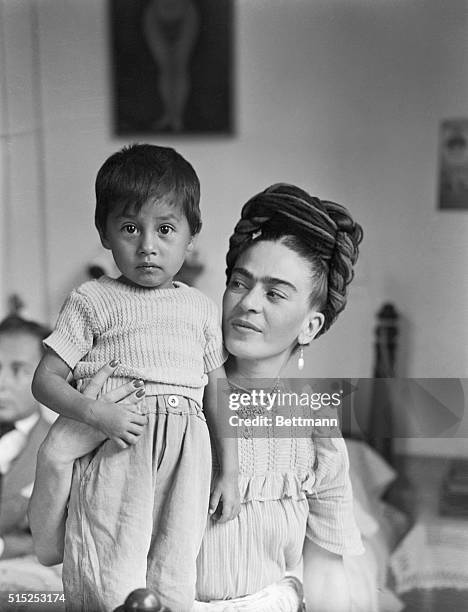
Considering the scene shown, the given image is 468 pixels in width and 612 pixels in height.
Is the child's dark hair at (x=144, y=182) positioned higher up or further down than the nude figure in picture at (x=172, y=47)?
further down

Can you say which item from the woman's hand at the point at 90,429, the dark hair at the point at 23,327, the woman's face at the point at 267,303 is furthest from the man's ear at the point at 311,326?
the dark hair at the point at 23,327

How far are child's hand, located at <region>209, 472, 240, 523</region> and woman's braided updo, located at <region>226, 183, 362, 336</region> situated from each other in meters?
0.28

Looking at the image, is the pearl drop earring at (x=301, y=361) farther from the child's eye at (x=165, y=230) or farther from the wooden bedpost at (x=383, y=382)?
the child's eye at (x=165, y=230)

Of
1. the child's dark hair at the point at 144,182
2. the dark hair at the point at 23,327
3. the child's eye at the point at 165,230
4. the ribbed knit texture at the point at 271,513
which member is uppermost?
the child's dark hair at the point at 144,182

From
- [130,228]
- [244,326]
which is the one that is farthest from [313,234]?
[130,228]

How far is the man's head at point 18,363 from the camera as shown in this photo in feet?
4.54

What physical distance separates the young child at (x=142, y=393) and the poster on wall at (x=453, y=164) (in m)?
0.40

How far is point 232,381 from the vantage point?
132 cm

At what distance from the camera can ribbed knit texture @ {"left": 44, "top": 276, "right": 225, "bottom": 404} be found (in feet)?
4.05

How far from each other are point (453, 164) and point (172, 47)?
0.49 m

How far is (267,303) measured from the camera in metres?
1.28

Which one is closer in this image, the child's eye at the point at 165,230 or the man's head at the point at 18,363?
the child's eye at the point at 165,230

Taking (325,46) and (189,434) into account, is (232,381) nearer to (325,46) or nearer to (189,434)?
(189,434)

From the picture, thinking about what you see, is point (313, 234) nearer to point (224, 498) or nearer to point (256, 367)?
point (256, 367)
